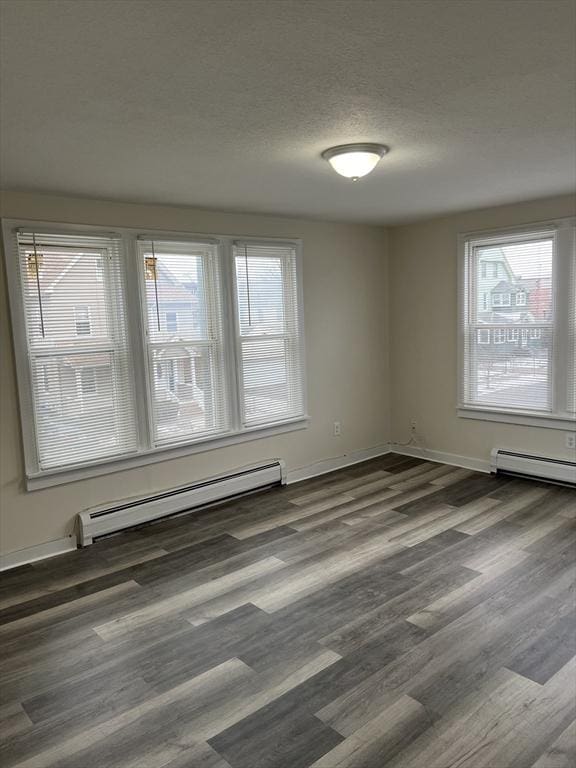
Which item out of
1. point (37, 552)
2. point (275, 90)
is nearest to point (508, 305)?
point (275, 90)

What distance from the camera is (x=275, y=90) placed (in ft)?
6.87

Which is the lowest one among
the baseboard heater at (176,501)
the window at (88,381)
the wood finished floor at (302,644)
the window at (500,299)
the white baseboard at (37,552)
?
the wood finished floor at (302,644)

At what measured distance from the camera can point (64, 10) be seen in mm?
1498

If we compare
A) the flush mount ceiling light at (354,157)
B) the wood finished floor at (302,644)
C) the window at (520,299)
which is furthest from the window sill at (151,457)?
the flush mount ceiling light at (354,157)

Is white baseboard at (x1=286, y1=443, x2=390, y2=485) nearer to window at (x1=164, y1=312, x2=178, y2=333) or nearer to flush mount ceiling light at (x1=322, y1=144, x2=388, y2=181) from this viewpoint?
window at (x1=164, y1=312, x2=178, y2=333)

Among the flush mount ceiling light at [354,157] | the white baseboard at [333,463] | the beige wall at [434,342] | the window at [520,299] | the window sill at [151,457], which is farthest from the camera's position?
the white baseboard at [333,463]

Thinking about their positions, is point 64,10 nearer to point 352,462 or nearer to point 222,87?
point 222,87

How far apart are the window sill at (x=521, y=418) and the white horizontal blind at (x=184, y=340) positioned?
2.36m

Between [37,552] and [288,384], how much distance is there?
8.13ft

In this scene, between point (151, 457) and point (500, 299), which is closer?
point (151, 457)

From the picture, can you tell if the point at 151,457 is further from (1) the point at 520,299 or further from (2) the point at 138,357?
(1) the point at 520,299

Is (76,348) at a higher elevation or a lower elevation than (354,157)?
lower

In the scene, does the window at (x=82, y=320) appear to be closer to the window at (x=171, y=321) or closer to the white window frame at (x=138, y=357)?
the white window frame at (x=138, y=357)

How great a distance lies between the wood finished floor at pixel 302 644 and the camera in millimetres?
2064
